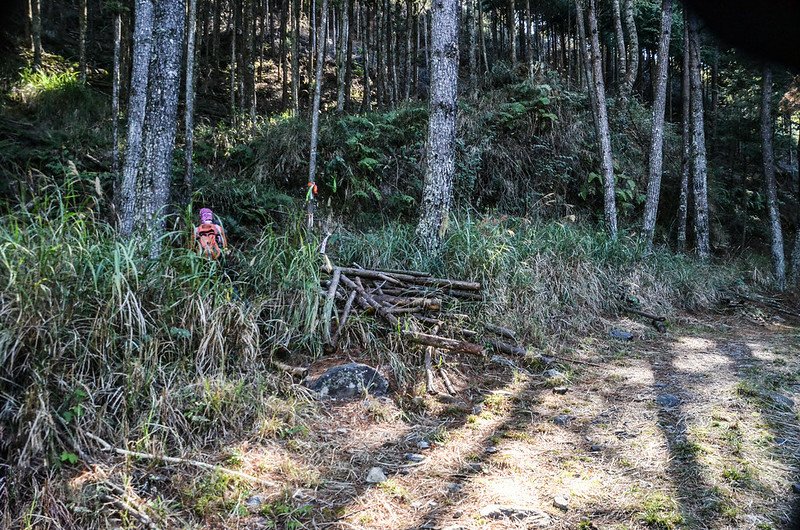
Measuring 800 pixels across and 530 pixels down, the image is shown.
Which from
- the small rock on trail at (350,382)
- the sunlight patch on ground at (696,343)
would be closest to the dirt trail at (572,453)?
the small rock on trail at (350,382)

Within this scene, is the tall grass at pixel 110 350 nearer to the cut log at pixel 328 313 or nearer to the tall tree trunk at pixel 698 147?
the cut log at pixel 328 313

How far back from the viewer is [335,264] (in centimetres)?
542

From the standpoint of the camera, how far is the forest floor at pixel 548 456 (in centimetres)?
238

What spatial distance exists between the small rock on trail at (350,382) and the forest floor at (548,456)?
0.36 ft

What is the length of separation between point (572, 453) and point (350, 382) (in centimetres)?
174

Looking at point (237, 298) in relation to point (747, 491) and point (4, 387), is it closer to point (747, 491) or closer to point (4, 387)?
point (4, 387)

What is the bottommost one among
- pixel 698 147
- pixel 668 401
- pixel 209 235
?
pixel 668 401

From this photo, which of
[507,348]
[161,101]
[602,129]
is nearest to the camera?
[507,348]

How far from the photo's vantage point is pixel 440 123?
20.7ft

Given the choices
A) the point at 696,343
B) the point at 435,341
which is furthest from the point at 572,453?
the point at 696,343

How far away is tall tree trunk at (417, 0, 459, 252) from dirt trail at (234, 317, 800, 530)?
93.5 inches

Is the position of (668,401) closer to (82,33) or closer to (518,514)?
(518,514)

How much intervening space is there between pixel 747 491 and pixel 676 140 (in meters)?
14.7

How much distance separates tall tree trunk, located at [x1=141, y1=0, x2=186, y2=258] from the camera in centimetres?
538
